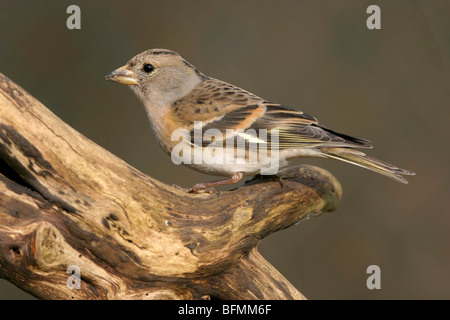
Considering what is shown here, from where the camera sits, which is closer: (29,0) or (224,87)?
(224,87)

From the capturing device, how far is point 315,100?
227 inches

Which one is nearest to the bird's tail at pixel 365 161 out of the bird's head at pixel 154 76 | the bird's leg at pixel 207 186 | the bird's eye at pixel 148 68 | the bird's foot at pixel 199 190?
the bird's leg at pixel 207 186

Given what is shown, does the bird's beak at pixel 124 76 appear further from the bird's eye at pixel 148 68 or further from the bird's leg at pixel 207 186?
the bird's leg at pixel 207 186

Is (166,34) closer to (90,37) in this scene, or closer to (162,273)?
(90,37)

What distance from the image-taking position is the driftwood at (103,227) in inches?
105

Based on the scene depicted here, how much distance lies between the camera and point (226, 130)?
358 centimetres

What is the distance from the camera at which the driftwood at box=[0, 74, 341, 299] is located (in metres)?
2.66

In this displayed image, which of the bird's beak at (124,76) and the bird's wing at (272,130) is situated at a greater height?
the bird's beak at (124,76)

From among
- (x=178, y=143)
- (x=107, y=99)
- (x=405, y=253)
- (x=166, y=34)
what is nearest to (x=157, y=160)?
(x=107, y=99)

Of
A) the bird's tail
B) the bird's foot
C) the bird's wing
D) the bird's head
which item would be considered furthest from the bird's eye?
the bird's tail

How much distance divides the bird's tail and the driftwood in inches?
26.4

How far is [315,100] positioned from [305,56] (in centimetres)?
48

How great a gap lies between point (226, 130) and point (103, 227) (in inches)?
45.0

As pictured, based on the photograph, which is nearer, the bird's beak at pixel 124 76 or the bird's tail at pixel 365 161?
the bird's tail at pixel 365 161
